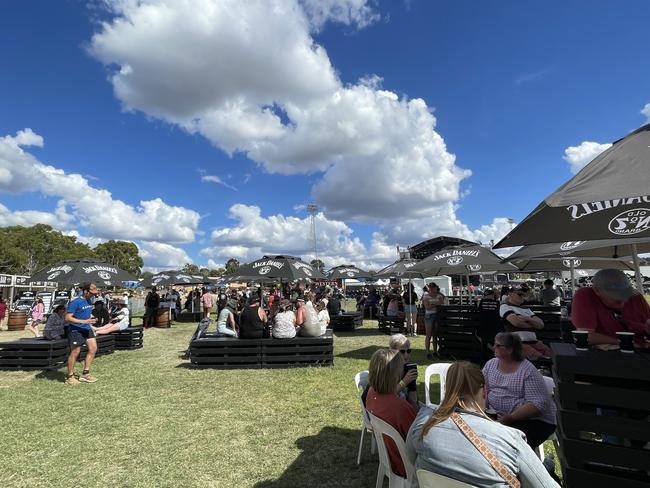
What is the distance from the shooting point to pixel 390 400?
2.81m

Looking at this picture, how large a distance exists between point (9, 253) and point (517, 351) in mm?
58191

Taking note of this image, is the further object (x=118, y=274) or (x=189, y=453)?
(x=118, y=274)

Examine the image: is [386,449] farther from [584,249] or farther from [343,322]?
[343,322]

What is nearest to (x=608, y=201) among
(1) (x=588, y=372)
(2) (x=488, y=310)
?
(1) (x=588, y=372)

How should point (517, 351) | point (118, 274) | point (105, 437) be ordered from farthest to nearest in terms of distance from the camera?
point (118, 274) < point (105, 437) < point (517, 351)

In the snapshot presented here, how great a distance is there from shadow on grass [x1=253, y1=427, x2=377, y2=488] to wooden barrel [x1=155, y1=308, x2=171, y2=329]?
15.0 meters

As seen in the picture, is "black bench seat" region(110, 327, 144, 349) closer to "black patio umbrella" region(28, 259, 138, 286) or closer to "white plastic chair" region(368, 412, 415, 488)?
"black patio umbrella" region(28, 259, 138, 286)

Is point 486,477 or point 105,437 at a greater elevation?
point 486,477

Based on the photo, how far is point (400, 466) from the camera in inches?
107

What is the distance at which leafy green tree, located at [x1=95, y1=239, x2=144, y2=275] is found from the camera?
67.4 meters

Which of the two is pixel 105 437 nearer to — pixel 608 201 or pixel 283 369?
pixel 283 369

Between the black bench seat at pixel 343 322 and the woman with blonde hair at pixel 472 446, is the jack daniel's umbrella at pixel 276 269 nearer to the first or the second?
the black bench seat at pixel 343 322

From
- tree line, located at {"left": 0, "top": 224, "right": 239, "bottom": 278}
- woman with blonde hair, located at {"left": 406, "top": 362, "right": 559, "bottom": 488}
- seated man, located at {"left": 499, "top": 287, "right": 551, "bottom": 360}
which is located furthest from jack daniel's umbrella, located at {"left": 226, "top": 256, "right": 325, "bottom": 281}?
tree line, located at {"left": 0, "top": 224, "right": 239, "bottom": 278}

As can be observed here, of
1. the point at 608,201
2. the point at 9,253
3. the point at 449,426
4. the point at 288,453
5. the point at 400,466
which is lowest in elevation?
the point at 288,453
